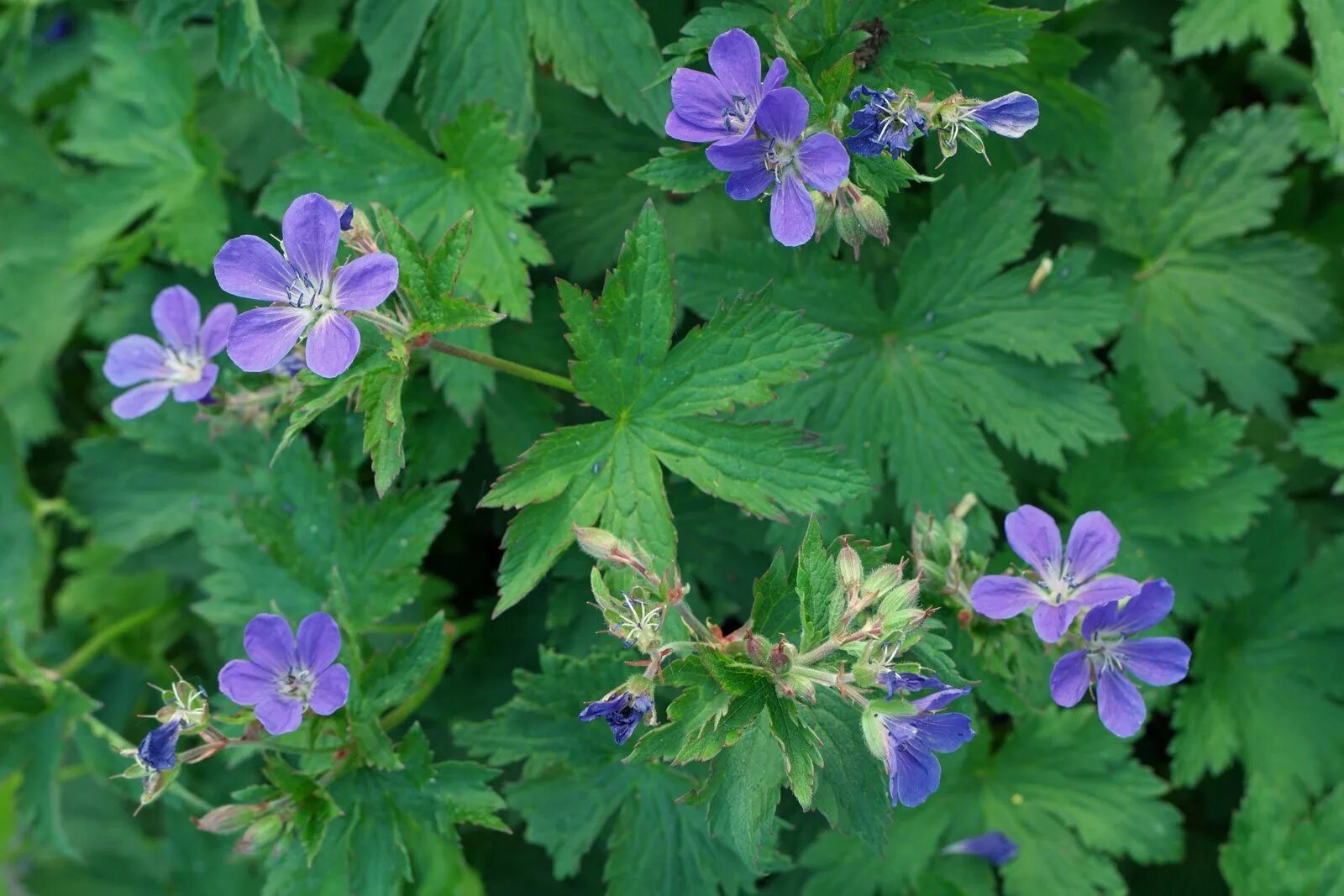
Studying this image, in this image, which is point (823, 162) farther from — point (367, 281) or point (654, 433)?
point (367, 281)

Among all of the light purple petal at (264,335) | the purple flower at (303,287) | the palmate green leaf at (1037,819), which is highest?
the purple flower at (303,287)

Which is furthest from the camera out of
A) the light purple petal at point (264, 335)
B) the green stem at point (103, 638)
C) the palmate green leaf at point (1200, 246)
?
the green stem at point (103, 638)

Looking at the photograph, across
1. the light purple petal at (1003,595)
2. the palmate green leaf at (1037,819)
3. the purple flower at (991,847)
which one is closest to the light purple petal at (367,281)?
the light purple petal at (1003,595)

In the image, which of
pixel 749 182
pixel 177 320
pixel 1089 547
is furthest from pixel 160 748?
pixel 1089 547

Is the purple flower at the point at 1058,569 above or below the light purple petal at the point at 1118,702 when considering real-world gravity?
above

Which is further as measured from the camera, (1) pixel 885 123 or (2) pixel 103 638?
(2) pixel 103 638

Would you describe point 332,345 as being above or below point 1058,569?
above

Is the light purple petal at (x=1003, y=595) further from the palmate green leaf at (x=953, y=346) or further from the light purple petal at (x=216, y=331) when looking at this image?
the light purple petal at (x=216, y=331)
